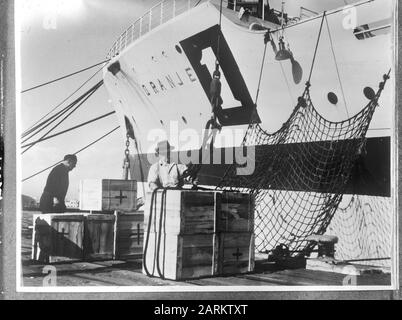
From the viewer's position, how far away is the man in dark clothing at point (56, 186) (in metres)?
4.99

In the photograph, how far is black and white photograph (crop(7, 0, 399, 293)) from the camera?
16.1 ft

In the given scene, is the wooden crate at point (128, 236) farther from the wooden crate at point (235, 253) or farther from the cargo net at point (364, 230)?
the cargo net at point (364, 230)

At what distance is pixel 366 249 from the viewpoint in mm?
5250

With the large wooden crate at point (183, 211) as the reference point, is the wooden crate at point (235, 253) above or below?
below

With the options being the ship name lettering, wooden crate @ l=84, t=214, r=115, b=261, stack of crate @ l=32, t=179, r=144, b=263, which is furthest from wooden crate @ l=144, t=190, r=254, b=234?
the ship name lettering

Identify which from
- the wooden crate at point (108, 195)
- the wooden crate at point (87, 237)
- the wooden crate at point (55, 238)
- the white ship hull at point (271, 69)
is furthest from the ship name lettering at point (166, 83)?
the wooden crate at point (55, 238)

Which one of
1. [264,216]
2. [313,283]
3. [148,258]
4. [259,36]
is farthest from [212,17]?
[313,283]

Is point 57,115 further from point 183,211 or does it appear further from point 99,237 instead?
point 183,211

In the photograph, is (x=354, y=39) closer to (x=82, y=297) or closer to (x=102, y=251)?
(x=102, y=251)

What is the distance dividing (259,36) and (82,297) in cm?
294

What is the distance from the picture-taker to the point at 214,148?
5211 mm

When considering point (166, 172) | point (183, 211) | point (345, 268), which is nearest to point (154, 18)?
point (166, 172)

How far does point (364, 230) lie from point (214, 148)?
1.64 metres

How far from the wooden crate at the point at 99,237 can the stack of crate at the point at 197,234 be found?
438 millimetres
